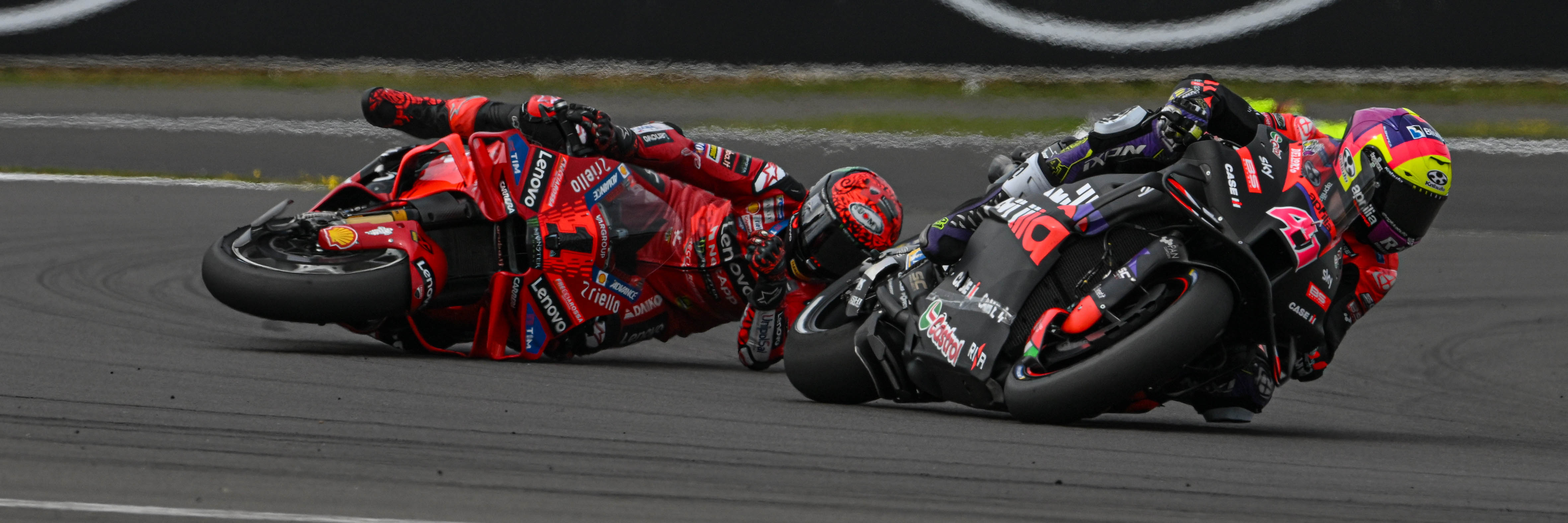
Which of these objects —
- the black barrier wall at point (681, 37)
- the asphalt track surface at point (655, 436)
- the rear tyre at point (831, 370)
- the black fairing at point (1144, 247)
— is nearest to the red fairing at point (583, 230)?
the asphalt track surface at point (655, 436)

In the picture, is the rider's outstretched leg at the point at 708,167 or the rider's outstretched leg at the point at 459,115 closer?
the rider's outstretched leg at the point at 459,115

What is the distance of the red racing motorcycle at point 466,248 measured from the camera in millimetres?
Result: 5941

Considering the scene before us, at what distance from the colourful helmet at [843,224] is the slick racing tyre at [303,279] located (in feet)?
4.76

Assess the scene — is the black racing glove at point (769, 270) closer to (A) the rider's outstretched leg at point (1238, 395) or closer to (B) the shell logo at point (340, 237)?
(B) the shell logo at point (340, 237)

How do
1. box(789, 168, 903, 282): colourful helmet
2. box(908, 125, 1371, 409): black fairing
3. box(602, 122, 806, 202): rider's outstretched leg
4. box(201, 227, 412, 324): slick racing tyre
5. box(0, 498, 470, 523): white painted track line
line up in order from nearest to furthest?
1. box(0, 498, 470, 523): white painted track line
2. box(908, 125, 1371, 409): black fairing
3. box(201, 227, 412, 324): slick racing tyre
4. box(789, 168, 903, 282): colourful helmet
5. box(602, 122, 806, 202): rider's outstretched leg

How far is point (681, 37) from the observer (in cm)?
1210

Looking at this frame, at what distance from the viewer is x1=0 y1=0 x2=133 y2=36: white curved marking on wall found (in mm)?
12102

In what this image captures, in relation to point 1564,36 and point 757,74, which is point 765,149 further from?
point 1564,36

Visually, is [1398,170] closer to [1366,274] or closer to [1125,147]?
[1366,274]

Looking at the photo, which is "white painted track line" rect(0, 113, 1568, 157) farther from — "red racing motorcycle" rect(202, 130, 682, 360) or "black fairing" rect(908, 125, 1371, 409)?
"black fairing" rect(908, 125, 1371, 409)

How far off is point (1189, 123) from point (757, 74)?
23.3 feet

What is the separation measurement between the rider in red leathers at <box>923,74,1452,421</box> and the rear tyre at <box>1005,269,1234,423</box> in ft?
2.37

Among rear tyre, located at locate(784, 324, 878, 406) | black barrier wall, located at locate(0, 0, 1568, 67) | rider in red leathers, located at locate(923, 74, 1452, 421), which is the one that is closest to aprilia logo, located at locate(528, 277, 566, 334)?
rear tyre, located at locate(784, 324, 878, 406)

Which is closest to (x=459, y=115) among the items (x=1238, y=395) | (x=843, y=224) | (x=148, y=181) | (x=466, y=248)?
(x=466, y=248)
